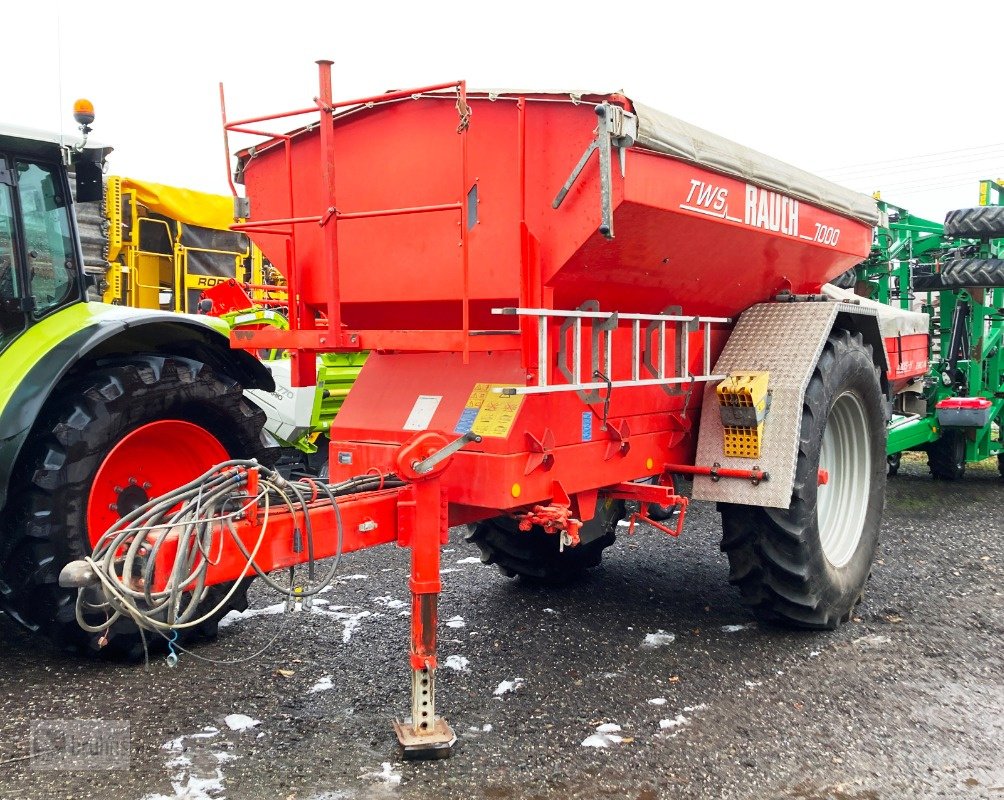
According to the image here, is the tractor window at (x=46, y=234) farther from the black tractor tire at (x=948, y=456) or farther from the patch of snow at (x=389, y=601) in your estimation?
the black tractor tire at (x=948, y=456)

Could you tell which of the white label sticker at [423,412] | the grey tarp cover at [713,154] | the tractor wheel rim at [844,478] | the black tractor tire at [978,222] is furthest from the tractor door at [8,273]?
the black tractor tire at [978,222]

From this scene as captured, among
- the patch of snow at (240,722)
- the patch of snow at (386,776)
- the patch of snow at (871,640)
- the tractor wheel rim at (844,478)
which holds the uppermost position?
the tractor wheel rim at (844,478)

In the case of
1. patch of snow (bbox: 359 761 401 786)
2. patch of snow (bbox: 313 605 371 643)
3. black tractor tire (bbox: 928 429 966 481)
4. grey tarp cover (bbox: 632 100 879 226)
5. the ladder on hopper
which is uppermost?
grey tarp cover (bbox: 632 100 879 226)

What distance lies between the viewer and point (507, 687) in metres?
3.41

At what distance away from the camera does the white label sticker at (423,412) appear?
131 inches

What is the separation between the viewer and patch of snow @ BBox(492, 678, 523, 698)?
11.0 ft

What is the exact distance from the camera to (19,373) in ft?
11.2

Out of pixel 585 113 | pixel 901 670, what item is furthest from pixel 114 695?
pixel 901 670

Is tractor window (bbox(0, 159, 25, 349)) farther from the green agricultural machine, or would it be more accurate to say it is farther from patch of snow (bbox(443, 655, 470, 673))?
the green agricultural machine

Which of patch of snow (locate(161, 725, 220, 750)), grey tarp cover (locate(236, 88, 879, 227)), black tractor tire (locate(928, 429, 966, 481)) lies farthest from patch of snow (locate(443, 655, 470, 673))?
black tractor tire (locate(928, 429, 966, 481))

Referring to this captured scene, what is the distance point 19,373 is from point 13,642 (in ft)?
3.97

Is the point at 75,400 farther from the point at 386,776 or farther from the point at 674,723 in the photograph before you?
the point at 674,723

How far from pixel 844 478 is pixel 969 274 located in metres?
3.70

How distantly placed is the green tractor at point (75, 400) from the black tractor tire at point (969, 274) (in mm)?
5836
